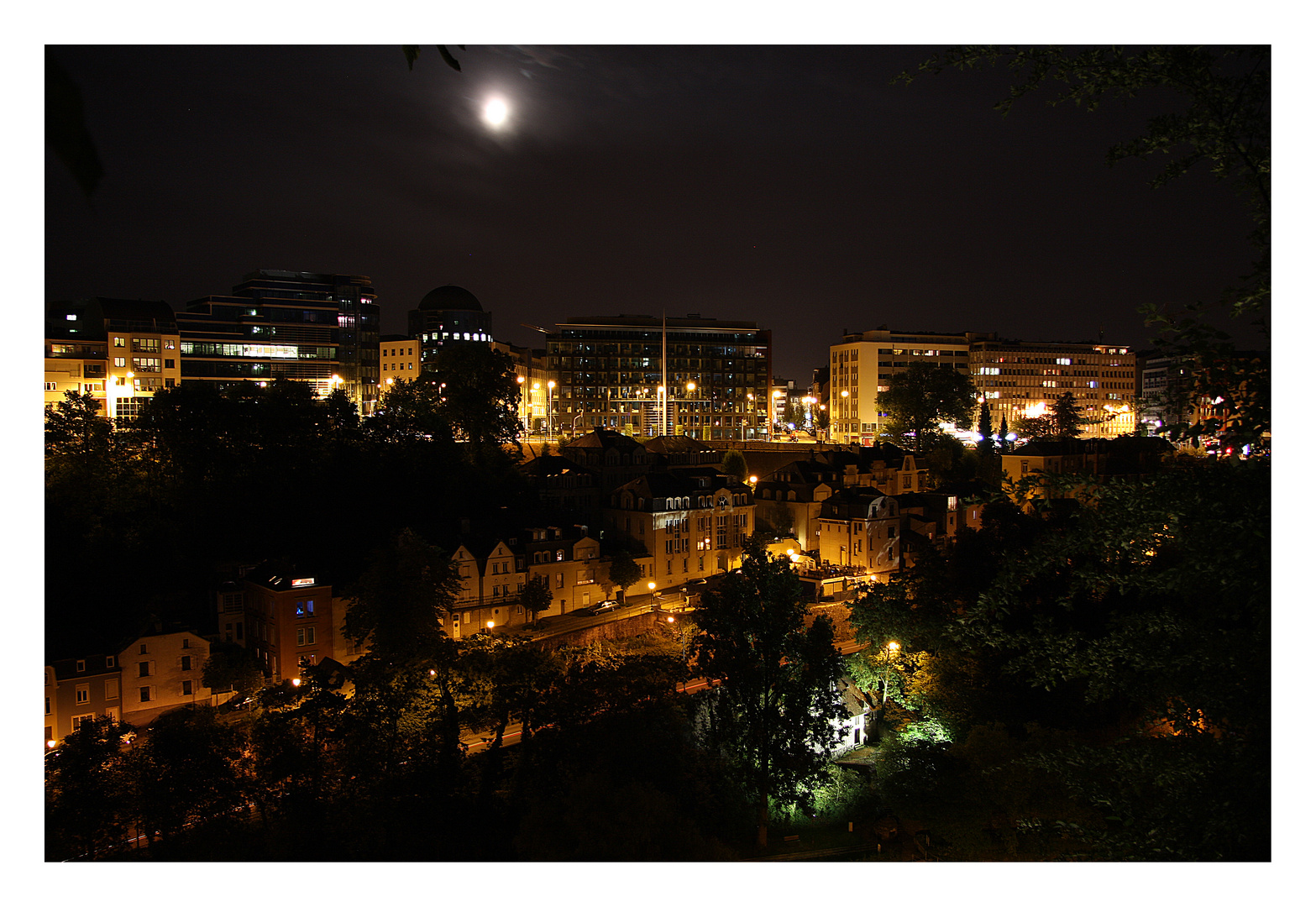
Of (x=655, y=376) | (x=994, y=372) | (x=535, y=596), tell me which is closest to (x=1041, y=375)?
(x=994, y=372)

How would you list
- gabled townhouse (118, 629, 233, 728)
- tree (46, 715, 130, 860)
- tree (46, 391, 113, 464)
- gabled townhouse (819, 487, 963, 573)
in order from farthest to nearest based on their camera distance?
gabled townhouse (819, 487, 963, 573) < tree (46, 391, 113, 464) < gabled townhouse (118, 629, 233, 728) < tree (46, 715, 130, 860)

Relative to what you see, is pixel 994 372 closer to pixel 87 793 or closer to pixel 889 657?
pixel 889 657

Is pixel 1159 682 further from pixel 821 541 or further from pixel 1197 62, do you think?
pixel 821 541

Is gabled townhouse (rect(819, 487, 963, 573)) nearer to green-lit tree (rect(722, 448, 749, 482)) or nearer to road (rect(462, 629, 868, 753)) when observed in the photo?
green-lit tree (rect(722, 448, 749, 482))

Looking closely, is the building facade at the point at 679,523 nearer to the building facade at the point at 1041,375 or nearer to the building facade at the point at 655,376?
the building facade at the point at 655,376

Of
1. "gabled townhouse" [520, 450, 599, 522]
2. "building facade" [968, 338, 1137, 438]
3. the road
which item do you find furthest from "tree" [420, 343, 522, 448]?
"building facade" [968, 338, 1137, 438]
